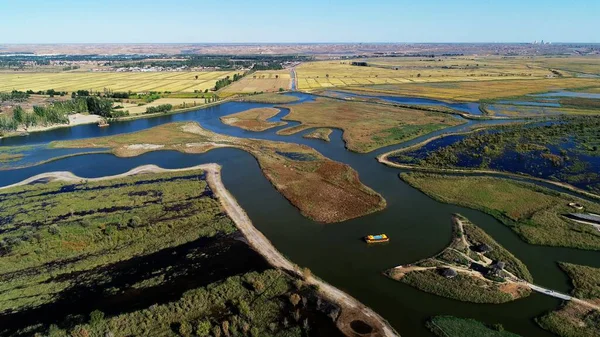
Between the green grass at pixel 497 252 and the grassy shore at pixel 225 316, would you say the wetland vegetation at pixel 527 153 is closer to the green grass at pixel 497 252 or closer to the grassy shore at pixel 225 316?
the green grass at pixel 497 252

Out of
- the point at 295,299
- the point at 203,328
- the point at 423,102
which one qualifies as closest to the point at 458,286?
the point at 295,299

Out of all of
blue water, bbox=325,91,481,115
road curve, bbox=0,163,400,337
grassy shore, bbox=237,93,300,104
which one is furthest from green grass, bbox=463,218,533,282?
grassy shore, bbox=237,93,300,104

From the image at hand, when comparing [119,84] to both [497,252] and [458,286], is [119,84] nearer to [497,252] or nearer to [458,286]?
[497,252]

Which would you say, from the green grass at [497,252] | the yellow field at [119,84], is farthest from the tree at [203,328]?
the yellow field at [119,84]

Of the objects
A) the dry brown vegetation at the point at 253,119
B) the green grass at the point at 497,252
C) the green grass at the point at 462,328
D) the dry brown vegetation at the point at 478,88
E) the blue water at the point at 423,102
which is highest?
the dry brown vegetation at the point at 478,88

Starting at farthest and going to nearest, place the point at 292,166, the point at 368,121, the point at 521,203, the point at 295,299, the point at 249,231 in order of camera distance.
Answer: the point at 368,121 < the point at 292,166 < the point at 521,203 < the point at 249,231 < the point at 295,299

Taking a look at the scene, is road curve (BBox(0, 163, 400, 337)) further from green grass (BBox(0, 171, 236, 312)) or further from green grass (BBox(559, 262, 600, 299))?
green grass (BBox(559, 262, 600, 299))
